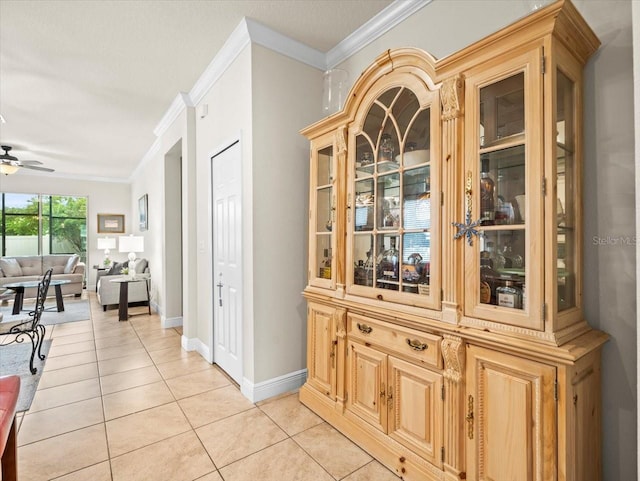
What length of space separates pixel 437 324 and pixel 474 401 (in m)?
0.36

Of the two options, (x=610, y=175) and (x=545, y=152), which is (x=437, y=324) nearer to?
(x=545, y=152)

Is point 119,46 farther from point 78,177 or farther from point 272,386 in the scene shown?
point 78,177

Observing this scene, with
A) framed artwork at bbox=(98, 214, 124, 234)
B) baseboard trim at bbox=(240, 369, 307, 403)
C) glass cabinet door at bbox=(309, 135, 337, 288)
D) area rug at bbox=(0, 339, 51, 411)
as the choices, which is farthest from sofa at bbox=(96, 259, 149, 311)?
glass cabinet door at bbox=(309, 135, 337, 288)

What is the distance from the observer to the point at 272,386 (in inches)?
107

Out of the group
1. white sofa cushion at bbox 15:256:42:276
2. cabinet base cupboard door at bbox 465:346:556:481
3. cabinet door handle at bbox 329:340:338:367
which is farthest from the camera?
white sofa cushion at bbox 15:256:42:276

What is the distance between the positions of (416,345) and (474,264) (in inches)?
20.8

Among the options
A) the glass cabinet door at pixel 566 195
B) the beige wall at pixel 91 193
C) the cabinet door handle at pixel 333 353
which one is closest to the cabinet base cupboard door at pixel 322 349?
the cabinet door handle at pixel 333 353

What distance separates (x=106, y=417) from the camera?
2438 millimetres

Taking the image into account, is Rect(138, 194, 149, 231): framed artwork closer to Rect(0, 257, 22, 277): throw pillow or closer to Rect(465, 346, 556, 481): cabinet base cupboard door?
Rect(0, 257, 22, 277): throw pillow

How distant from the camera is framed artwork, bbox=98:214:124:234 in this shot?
Answer: 855cm

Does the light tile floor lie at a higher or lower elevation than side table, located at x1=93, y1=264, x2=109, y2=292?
Result: lower

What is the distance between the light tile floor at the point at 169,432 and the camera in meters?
1.86

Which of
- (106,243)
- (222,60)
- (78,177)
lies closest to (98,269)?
(106,243)

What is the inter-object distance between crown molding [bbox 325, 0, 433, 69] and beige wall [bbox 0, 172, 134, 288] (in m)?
7.74
